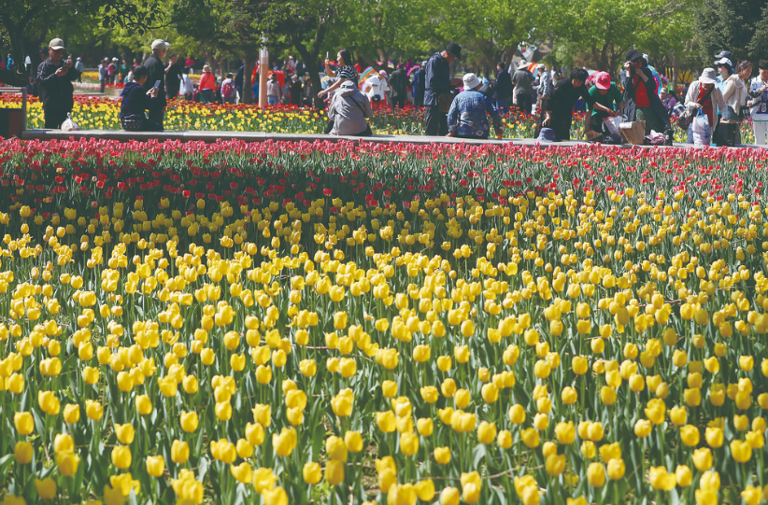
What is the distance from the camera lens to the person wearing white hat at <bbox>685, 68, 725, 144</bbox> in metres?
12.3

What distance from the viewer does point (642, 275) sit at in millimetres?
4570

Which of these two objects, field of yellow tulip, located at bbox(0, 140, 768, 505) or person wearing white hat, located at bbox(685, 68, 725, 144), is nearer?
field of yellow tulip, located at bbox(0, 140, 768, 505)

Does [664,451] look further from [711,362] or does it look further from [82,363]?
[82,363]

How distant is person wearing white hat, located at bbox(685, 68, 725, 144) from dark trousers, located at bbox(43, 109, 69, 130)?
30.6 ft

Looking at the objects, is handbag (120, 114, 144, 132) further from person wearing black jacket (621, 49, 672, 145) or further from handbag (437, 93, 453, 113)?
person wearing black jacket (621, 49, 672, 145)

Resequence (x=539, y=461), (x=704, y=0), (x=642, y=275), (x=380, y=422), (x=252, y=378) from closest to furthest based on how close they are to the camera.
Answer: (x=380, y=422) < (x=539, y=461) < (x=252, y=378) < (x=642, y=275) < (x=704, y=0)

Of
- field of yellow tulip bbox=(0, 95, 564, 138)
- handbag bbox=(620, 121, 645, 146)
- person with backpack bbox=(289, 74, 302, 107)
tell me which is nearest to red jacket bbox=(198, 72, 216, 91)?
person with backpack bbox=(289, 74, 302, 107)

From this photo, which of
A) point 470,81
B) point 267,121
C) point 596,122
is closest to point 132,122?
point 267,121

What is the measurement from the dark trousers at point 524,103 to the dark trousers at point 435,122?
5.72 meters

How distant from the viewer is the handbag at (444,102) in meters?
13.5

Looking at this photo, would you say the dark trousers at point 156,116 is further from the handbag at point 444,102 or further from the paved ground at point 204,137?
the handbag at point 444,102

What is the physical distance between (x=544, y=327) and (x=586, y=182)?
403 centimetres

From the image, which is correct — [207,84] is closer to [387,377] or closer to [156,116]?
[156,116]

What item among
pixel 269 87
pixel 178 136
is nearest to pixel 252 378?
pixel 178 136
